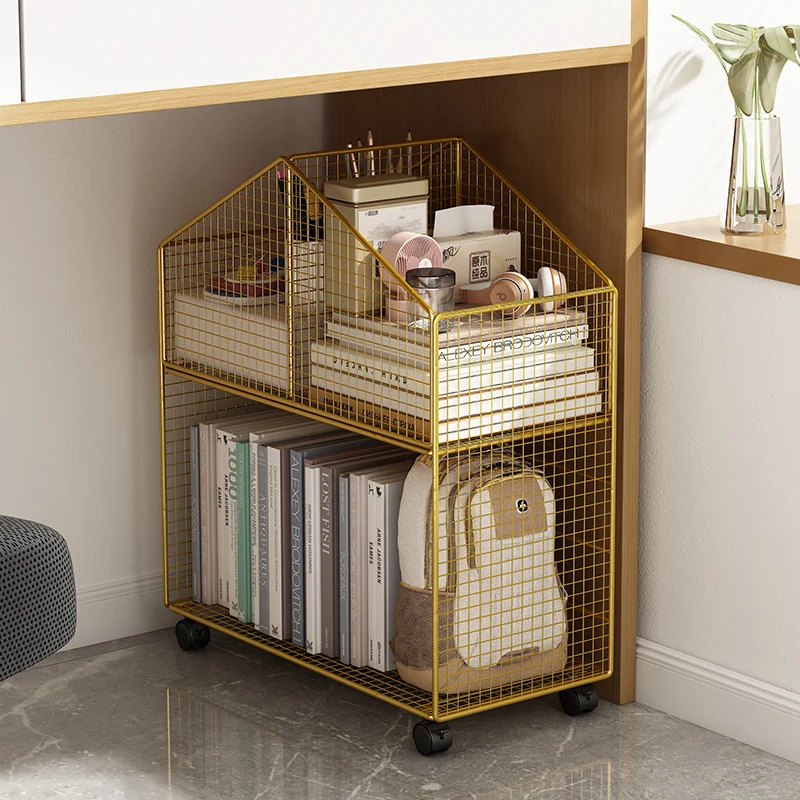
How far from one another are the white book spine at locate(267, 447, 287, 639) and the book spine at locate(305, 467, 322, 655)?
0.20ft

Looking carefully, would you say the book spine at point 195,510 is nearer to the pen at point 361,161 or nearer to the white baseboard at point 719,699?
the pen at point 361,161

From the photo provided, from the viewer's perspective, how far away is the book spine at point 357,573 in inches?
83.1

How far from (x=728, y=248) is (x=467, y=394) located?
0.41 metres

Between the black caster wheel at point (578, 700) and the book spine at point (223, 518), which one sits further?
the book spine at point (223, 518)

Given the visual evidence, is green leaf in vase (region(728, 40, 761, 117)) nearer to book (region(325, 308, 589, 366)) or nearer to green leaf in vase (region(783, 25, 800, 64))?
green leaf in vase (region(783, 25, 800, 64))

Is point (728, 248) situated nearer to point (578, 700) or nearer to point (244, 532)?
point (578, 700)

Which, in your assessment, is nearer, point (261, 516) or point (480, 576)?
point (480, 576)

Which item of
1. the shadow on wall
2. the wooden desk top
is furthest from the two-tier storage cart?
the shadow on wall

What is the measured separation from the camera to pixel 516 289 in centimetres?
199

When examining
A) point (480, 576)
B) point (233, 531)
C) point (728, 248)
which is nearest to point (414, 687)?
point (480, 576)

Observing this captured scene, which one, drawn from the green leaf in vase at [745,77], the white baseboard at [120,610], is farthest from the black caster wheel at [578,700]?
the green leaf in vase at [745,77]

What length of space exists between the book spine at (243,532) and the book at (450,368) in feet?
0.93

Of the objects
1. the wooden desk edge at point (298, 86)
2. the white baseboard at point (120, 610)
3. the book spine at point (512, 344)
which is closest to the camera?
the wooden desk edge at point (298, 86)

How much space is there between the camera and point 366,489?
210cm
